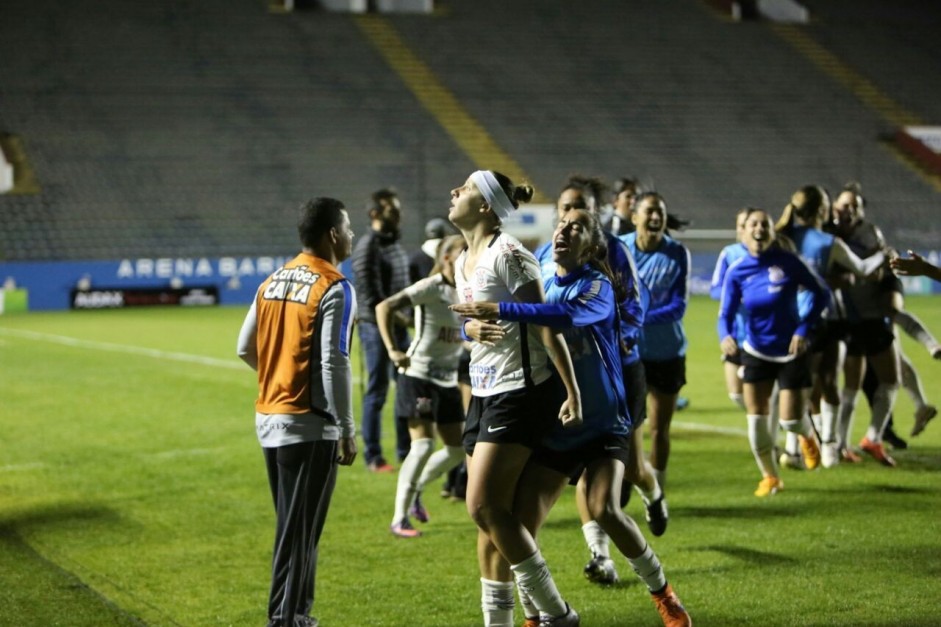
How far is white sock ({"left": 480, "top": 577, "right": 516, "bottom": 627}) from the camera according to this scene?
575cm

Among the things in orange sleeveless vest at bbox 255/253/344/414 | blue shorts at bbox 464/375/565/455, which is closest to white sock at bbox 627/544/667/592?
blue shorts at bbox 464/375/565/455

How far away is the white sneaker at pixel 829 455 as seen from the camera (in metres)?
10.7

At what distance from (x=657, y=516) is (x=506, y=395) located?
8.47ft

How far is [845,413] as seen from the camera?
11172 millimetres

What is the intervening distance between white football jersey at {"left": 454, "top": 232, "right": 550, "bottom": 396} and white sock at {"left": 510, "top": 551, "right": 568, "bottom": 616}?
75 cm

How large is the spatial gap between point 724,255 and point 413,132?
33266 mm

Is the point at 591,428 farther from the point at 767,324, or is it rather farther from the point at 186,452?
the point at 186,452

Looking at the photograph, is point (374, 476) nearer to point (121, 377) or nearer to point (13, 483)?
point (13, 483)

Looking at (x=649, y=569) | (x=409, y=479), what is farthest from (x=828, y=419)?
(x=649, y=569)

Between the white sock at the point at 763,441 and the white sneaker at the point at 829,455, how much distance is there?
115 centimetres

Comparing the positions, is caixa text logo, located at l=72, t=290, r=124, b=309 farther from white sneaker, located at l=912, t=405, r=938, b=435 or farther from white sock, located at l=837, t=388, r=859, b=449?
white sneaker, located at l=912, t=405, r=938, b=435

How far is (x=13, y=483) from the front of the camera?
1071 cm

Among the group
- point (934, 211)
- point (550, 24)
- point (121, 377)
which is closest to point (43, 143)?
point (550, 24)

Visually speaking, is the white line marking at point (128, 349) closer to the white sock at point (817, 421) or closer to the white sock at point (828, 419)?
the white sock at point (817, 421)
